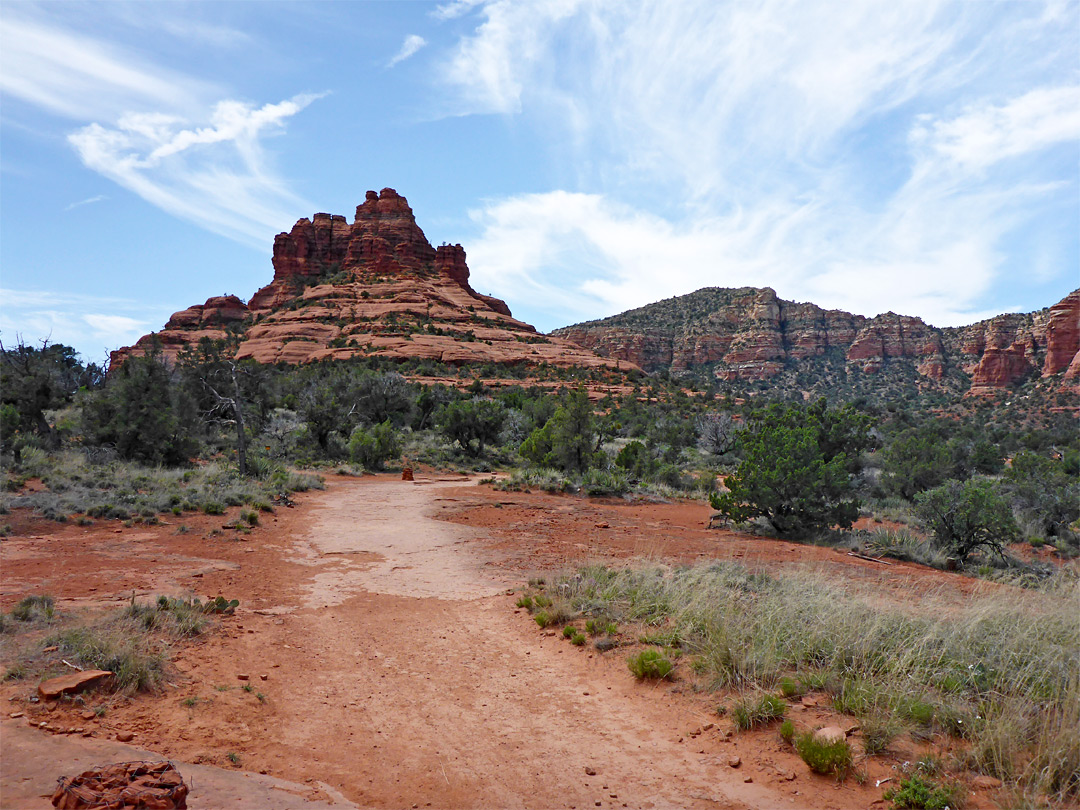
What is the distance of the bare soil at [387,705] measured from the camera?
3.58m

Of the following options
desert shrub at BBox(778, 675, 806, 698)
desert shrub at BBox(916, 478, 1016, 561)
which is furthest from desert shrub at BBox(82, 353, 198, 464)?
desert shrub at BBox(916, 478, 1016, 561)

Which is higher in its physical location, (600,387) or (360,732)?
(600,387)

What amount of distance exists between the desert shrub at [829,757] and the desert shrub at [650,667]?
4.83 feet

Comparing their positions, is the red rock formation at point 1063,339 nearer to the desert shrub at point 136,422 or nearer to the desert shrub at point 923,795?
the desert shrub at point 923,795

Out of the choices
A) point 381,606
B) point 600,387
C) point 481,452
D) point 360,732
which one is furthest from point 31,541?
point 600,387

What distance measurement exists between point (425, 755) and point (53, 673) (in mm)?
3166

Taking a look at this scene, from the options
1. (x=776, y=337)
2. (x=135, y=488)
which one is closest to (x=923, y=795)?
(x=135, y=488)

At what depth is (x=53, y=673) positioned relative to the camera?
14.7 ft

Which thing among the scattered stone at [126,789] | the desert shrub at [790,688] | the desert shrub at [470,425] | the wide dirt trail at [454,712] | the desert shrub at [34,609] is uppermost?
the desert shrub at [470,425]

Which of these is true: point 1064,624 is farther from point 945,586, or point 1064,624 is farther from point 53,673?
point 53,673

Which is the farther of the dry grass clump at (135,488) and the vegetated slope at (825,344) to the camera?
the vegetated slope at (825,344)

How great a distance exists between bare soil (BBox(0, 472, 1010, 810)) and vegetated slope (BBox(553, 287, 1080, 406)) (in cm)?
7420

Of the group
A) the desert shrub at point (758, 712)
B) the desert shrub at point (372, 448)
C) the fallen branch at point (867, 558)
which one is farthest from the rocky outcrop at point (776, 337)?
the desert shrub at point (758, 712)

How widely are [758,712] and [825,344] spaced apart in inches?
3996
